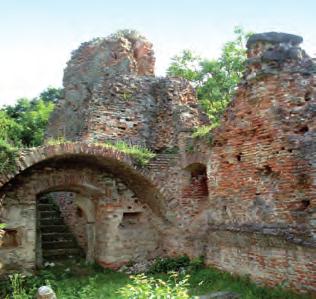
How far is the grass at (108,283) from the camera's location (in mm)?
6648

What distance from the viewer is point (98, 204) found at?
32.9 feet

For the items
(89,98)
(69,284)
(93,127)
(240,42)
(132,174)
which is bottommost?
→ (69,284)

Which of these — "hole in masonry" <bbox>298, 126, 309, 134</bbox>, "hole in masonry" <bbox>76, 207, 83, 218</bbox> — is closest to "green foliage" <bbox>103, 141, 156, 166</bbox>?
"hole in masonry" <bbox>76, 207, 83, 218</bbox>

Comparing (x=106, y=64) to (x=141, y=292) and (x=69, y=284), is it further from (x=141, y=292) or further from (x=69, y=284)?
(x=141, y=292)

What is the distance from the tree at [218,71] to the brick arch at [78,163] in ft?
37.8

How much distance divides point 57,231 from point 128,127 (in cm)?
376

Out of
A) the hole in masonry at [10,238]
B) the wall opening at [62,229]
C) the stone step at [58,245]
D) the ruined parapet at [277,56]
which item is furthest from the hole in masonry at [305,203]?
the stone step at [58,245]

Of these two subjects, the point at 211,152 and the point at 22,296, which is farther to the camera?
the point at 211,152

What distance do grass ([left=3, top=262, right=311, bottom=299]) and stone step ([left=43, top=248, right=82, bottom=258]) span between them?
3.64 ft

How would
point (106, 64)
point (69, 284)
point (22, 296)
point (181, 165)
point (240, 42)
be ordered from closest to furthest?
point (22, 296) → point (69, 284) → point (181, 165) → point (106, 64) → point (240, 42)

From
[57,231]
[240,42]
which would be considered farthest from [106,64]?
[240,42]

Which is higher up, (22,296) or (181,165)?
(181,165)

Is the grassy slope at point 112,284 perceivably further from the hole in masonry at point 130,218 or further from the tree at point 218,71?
the tree at point 218,71

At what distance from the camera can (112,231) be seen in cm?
970
